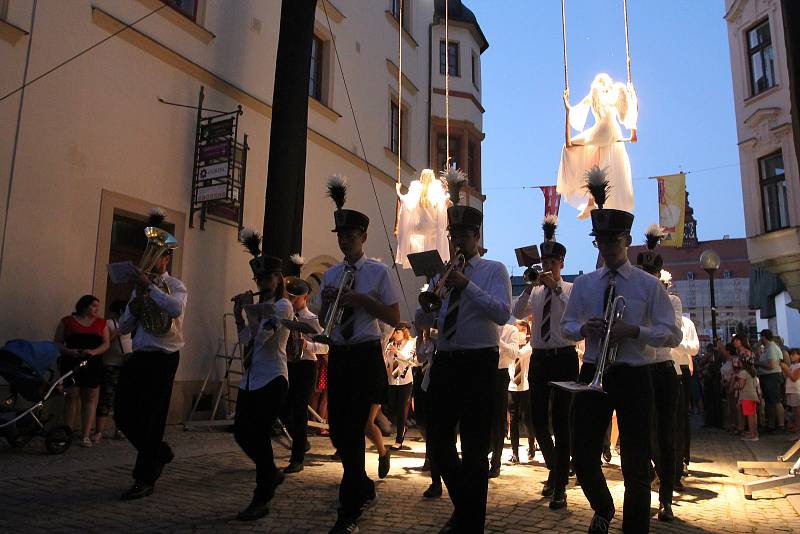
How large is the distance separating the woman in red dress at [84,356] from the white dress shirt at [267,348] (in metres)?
3.92

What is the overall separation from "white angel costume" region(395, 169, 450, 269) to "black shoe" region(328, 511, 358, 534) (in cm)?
957

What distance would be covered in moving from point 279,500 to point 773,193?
68.4 ft

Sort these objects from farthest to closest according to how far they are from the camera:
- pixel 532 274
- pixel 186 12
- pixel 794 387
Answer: pixel 794 387
pixel 186 12
pixel 532 274

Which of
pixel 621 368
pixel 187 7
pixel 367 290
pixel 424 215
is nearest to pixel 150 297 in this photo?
pixel 367 290

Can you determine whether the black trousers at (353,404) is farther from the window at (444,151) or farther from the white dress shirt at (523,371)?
the window at (444,151)

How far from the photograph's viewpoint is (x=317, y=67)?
15.9 m

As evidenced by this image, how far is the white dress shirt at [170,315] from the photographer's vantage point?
5414 mm

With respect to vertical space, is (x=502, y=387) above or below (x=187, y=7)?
below

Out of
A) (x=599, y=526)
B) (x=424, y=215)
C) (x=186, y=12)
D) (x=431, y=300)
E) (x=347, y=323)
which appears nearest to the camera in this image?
(x=599, y=526)

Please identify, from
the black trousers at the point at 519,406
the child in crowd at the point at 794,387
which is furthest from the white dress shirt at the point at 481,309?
the child in crowd at the point at 794,387

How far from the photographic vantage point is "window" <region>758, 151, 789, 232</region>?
2083 cm

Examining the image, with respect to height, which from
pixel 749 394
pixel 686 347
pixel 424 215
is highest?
pixel 424 215

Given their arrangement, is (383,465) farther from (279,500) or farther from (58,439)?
(58,439)

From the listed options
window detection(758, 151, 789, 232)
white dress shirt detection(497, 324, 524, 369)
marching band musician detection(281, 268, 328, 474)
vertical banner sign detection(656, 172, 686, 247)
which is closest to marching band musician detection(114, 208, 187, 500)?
marching band musician detection(281, 268, 328, 474)
